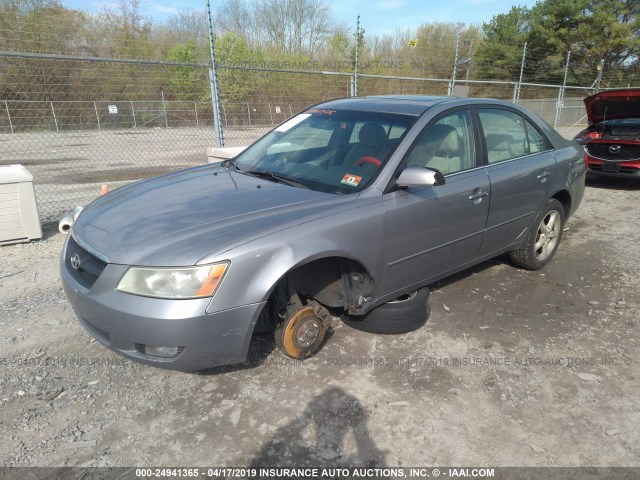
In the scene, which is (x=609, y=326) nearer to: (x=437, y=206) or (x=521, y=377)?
(x=521, y=377)

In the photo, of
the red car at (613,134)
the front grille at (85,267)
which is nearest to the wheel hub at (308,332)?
the front grille at (85,267)

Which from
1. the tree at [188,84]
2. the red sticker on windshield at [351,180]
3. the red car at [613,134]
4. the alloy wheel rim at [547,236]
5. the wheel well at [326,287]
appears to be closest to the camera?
the wheel well at [326,287]

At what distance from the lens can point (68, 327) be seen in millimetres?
3285

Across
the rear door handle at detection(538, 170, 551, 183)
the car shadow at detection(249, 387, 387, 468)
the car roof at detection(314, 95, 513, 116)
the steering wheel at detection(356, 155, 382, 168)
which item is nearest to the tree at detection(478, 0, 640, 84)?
the rear door handle at detection(538, 170, 551, 183)

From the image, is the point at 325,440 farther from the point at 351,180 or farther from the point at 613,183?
the point at 613,183

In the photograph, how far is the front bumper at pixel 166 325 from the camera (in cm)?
219

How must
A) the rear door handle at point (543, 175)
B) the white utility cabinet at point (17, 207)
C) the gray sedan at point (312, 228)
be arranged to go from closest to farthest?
the gray sedan at point (312, 228), the rear door handle at point (543, 175), the white utility cabinet at point (17, 207)

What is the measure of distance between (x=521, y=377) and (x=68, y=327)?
3247 mm

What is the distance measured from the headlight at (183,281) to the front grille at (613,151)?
845 centimetres

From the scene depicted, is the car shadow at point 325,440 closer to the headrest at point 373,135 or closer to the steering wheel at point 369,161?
the steering wheel at point 369,161

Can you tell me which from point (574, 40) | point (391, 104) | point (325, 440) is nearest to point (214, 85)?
point (391, 104)

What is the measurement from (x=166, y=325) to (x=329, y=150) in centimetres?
179

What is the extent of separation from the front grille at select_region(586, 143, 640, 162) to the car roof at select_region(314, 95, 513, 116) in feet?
18.2

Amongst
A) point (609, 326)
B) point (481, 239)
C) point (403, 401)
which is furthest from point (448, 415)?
point (609, 326)
